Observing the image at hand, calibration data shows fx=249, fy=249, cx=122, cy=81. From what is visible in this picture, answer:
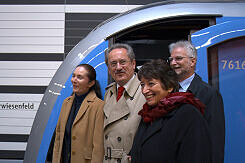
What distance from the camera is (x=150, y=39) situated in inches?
99.0

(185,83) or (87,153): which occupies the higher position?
(185,83)

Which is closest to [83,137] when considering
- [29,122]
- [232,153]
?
[232,153]

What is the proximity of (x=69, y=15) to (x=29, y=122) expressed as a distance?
1.46 meters

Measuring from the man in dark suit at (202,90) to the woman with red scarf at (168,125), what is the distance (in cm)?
43

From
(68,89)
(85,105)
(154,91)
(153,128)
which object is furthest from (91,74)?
(153,128)

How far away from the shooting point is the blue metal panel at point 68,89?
6.77 ft

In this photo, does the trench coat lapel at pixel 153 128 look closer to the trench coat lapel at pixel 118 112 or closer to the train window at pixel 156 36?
the trench coat lapel at pixel 118 112

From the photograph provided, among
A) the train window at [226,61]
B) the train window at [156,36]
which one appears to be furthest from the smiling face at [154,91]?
the train window at [156,36]

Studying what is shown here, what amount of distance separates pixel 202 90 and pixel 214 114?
7.1 inches

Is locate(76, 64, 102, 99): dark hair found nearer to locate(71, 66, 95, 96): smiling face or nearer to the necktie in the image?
locate(71, 66, 95, 96): smiling face

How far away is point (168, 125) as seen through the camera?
47.1 inches

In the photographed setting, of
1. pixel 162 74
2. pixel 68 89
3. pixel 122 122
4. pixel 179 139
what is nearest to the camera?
pixel 179 139

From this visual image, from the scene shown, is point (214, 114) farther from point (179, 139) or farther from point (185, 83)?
point (179, 139)

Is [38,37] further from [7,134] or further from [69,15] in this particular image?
[7,134]
